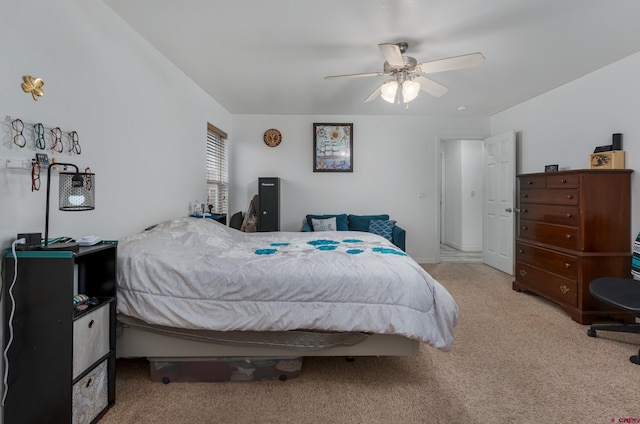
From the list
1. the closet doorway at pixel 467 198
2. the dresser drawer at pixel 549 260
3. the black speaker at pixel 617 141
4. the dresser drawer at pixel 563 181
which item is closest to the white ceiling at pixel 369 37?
the black speaker at pixel 617 141

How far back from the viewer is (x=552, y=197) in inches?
131

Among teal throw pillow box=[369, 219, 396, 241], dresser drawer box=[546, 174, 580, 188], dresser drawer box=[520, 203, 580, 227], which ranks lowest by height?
teal throw pillow box=[369, 219, 396, 241]

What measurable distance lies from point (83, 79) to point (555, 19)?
321 centimetres

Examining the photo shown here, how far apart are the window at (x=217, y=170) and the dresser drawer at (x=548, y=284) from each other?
3.85 metres

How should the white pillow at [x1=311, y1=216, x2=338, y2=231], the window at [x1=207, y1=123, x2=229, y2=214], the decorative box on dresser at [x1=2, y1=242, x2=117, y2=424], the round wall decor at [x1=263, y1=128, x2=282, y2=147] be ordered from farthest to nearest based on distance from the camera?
the round wall decor at [x1=263, y1=128, x2=282, y2=147] → the white pillow at [x1=311, y1=216, x2=338, y2=231] → the window at [x1=207, y1=123, x2=229, y2=214] → the decorative box on dresser at [x1=2, y1=242, x2=117, y2=424]

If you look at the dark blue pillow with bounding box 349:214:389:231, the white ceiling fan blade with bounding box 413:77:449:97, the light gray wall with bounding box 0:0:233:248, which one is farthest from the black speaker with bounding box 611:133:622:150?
the light gray wall with bounding box 0:0:233:248

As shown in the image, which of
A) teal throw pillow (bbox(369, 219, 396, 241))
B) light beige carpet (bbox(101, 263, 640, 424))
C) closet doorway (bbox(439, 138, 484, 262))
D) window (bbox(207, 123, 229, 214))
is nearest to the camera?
light beige carpet (bbox(101, 263, 640, 424))

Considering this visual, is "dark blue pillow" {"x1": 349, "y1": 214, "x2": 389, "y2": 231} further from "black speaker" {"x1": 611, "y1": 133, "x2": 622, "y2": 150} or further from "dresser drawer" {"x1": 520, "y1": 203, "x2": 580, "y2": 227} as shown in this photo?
"black speaker" {"x1": 611, "y1": 133, "x2": 622, "y2": 150}

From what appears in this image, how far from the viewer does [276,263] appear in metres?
2.03

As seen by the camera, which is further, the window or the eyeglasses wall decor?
the window

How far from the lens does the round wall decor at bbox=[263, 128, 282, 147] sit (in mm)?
5258

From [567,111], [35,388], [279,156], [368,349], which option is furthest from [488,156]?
[35,388]

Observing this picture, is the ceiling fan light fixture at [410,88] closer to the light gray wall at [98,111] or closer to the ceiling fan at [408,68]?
the ceiling fan at [408,68]

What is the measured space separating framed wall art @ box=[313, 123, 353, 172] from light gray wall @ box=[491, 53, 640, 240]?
7.97 feet
